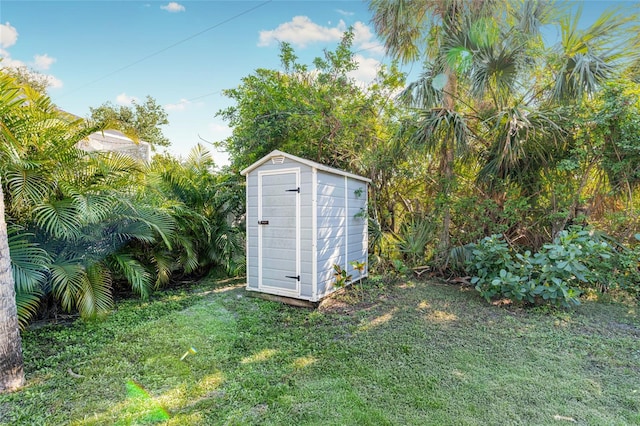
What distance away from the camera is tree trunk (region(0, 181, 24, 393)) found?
6.34ft

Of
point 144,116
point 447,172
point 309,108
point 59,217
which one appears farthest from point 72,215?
point 144,116

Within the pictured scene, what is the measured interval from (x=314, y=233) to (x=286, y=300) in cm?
100

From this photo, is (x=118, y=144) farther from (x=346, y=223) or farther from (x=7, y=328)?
(x=7, y=328)

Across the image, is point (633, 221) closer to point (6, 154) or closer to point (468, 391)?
point (468, 391)

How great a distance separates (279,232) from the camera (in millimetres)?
3926

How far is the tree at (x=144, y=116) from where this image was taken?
15516mm

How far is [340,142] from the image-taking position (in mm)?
5262

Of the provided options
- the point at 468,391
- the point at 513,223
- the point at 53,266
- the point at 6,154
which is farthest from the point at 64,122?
the point at 513,223

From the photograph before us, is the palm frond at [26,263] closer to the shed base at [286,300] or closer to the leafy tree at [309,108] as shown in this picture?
the shed base at [286,300]

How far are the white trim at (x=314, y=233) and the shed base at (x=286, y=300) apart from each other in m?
0.13

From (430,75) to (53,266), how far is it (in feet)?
18.3

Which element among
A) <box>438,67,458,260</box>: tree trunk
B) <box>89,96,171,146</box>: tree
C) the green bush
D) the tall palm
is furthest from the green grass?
<box>89,96,171,146</box>: tree

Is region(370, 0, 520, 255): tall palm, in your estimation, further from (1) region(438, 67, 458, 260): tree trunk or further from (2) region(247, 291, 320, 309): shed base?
(2) region(247, 291, 320, 309): shed base

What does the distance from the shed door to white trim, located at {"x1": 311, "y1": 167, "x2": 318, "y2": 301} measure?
0.69 ft
